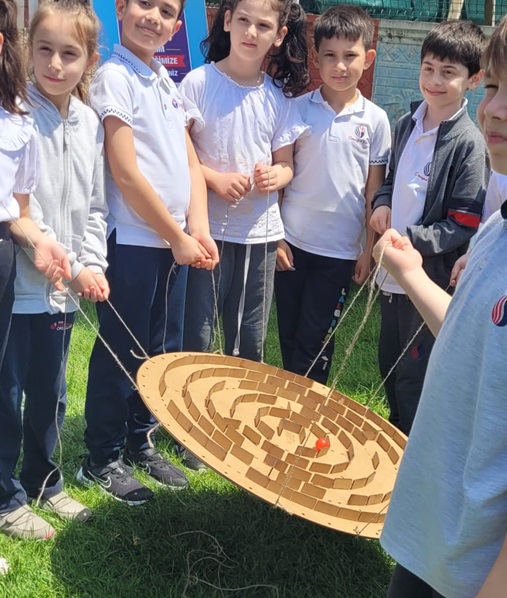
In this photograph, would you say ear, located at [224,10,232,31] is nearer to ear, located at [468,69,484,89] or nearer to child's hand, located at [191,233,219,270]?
child's hand, located at [191,233,219,270]

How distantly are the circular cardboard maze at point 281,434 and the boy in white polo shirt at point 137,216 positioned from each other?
1.08 feet

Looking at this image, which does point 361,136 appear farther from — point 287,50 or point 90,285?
point 90,285

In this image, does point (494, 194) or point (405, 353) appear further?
point (405, 353)

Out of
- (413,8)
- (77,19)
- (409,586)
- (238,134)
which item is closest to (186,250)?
(238,134)

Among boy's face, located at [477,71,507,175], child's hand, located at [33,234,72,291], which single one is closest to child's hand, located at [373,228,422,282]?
boy's face, located at [477,71,507,175]

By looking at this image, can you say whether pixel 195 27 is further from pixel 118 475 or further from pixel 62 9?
pixel 118 475

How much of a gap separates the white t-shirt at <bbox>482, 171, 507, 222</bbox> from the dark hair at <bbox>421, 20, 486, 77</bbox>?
0.43m

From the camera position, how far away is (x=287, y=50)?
304cm

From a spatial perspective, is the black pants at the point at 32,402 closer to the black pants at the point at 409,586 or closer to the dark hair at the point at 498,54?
the black pants at the point at 409,586

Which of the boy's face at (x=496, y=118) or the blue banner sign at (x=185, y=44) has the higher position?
the blue banner sign at (x=185, y=44)

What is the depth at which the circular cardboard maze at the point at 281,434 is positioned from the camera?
1.84 metres

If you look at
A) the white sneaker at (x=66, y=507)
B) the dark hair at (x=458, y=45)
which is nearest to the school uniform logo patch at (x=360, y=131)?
the dark hair at (x=458, y=45)

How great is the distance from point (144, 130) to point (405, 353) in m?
1.27

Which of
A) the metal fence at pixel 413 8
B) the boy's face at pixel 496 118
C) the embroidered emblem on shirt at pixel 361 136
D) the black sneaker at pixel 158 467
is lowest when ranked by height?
the black sneaker at pixel 158 467
